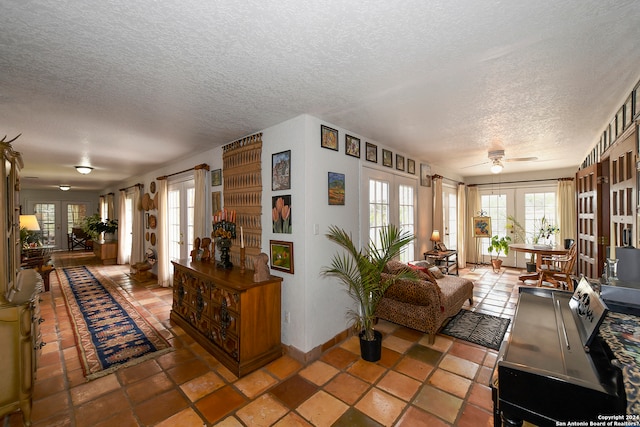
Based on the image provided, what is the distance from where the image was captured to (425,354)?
284 centimetres

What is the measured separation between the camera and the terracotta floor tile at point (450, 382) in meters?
2.25

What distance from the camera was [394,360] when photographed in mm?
2727

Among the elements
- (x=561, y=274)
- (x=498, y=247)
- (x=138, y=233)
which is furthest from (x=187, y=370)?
(x=498, y=247)

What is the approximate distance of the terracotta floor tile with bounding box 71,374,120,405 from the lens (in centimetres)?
218

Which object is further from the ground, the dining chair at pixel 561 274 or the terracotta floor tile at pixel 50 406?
the dining chair at pixel 561 274

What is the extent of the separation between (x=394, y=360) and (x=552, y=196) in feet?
21.3

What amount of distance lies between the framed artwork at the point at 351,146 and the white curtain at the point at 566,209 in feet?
18.9

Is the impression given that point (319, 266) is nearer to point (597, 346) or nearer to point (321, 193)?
point (321, 193)

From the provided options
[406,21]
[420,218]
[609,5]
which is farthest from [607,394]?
[420,218]

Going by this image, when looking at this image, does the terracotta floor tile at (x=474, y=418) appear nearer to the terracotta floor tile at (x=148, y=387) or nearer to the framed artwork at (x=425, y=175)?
the terracotta floor tile at (x=148, y=387)

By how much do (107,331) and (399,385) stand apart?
11.5 ft

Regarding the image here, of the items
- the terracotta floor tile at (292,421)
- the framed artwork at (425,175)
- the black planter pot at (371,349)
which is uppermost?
the framed artwork at (425,175)

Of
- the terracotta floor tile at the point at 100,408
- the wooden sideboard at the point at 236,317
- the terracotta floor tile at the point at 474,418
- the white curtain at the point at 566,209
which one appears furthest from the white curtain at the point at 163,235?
the white curtain at the point at 566,209

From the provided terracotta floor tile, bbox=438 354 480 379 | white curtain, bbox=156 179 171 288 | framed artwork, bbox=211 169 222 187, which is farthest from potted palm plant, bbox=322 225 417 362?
white curtain, bbox=156 179 171 288
